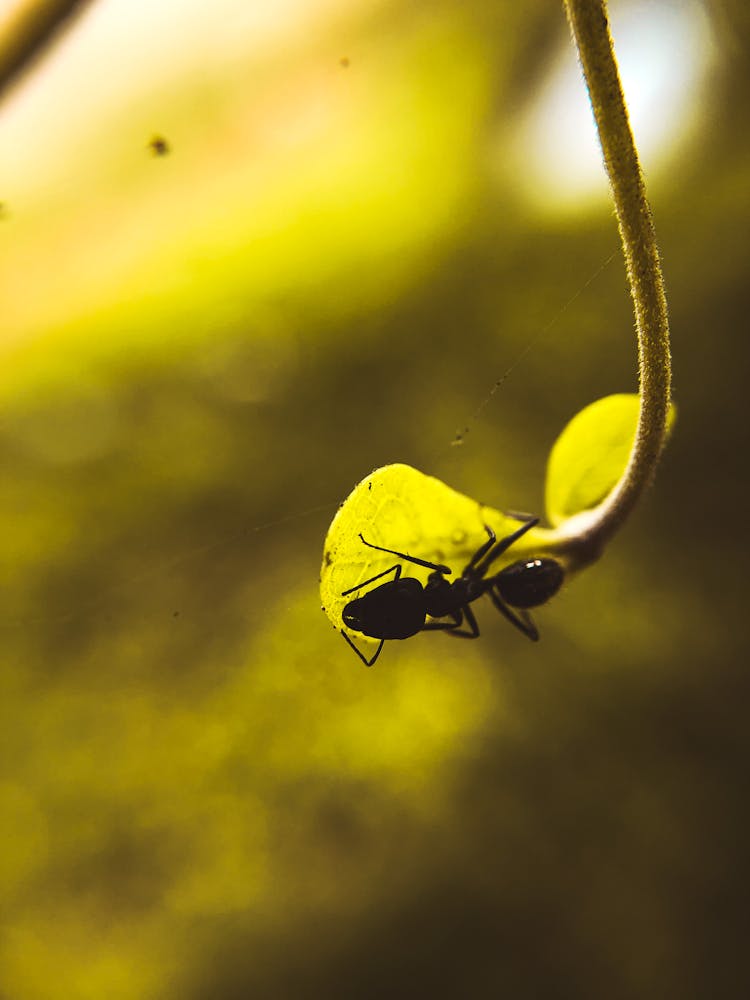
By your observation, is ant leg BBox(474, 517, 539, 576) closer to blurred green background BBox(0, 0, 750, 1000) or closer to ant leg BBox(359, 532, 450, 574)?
ant leg BBox(359, 532, 450, 574)

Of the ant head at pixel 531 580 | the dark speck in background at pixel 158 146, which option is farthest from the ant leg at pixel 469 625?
the dark speck in background at pixel 158 146

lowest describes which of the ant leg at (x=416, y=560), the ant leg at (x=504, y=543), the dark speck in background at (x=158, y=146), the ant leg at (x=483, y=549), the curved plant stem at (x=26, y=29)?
the ant leg at (x=504, y=543)

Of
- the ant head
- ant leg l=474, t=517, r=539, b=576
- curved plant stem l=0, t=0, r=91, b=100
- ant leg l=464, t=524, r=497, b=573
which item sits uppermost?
curved plant stem l=0, t=0, r=91, b=100

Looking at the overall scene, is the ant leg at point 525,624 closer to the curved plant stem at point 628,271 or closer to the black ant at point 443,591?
the black ant at point 443,591

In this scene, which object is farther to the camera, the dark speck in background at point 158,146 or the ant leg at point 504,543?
the dark speck in background at point 158,146

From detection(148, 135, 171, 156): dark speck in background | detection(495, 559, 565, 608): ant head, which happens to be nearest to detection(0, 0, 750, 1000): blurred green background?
detection(148, 135, 171, 156): dark speck in background

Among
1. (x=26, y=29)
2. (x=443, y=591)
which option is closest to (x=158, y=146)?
(x=26, y=29)
